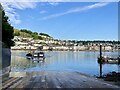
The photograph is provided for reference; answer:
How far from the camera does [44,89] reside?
A: 1795cm

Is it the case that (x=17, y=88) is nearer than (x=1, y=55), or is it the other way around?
(x=17, y=88)

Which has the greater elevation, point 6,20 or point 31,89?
point 6,20

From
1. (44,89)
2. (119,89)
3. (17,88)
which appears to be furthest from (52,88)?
(119,89)

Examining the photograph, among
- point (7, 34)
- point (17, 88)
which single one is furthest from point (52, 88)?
point (7, 34)

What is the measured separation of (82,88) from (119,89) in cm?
207

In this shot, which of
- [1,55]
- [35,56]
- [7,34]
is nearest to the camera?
[1,55]

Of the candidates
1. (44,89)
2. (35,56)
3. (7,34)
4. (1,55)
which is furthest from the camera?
(35,56)

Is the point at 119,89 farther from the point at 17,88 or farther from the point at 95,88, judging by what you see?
the point at 17,88

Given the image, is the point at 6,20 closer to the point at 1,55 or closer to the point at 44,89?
the point at 1,55

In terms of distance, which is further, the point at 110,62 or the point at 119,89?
the point at 110,62

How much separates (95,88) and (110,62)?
276 ft

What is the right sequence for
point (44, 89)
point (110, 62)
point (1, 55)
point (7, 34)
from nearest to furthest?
1. point (44, 89)
2. point (1, 55)
3. point (7, 34)
4. point (110, 62)

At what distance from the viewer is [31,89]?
18172mm

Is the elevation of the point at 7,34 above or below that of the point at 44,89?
above
